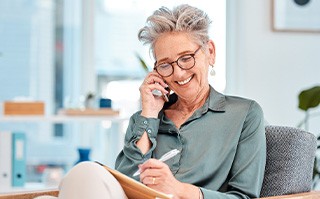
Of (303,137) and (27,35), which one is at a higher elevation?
(27,35)

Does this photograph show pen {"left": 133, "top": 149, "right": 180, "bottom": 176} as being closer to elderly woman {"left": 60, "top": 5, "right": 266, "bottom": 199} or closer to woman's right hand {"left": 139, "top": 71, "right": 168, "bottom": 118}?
elderly woman {"left": 60, "top": 5, "right": 266, "bottom": 199}

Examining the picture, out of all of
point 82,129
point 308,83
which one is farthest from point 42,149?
point 308,83

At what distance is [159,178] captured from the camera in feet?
5.95

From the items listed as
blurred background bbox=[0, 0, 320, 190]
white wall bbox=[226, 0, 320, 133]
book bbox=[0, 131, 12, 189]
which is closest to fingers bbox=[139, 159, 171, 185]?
book bbox=[0, 131, 12, 189]

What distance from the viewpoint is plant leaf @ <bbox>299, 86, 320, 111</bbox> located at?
10.7 ft

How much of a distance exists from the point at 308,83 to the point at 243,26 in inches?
23.3

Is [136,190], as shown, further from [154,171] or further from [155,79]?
[155,79]

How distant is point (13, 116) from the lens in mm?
3492

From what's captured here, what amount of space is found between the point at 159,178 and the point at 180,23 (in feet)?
1.76

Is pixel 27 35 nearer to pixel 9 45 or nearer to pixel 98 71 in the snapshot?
pixel 9 45

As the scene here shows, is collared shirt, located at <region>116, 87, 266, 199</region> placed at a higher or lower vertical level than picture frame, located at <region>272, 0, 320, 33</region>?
lower

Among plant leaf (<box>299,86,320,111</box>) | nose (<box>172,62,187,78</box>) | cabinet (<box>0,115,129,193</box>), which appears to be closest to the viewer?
nose (<box>172,62,187,78</box>)

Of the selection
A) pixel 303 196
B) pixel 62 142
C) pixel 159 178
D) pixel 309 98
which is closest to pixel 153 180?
pixel 159 178

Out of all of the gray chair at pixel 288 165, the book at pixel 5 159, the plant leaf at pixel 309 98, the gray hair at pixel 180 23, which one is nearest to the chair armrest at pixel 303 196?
the gray chair at pixel 288 165
